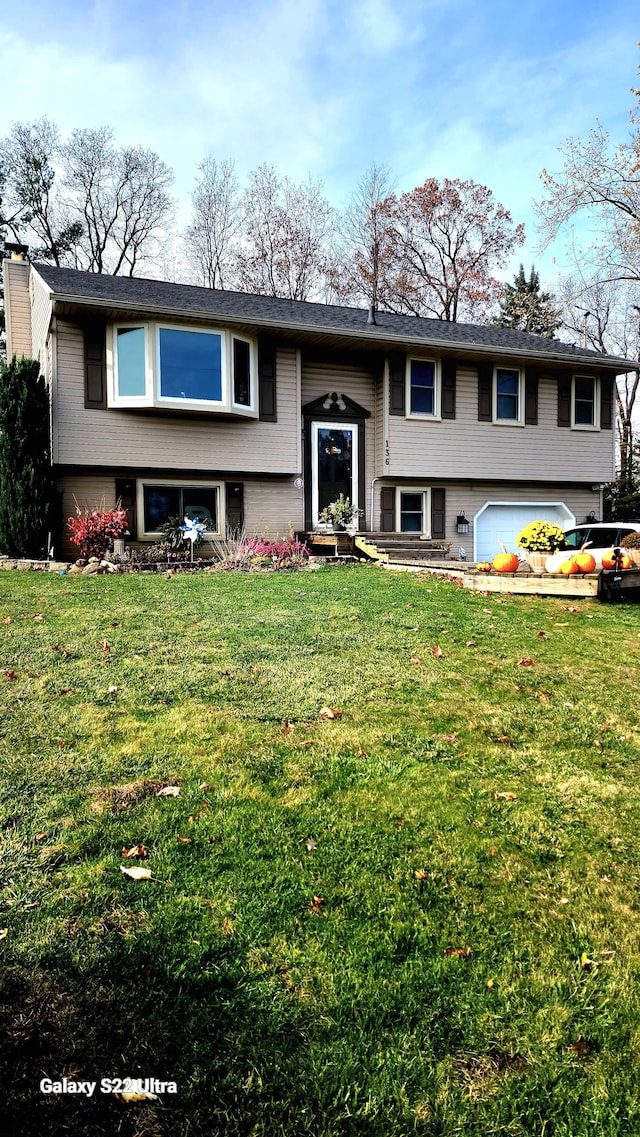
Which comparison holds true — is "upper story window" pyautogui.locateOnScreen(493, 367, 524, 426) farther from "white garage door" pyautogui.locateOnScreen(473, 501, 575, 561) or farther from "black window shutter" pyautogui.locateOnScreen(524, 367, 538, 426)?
"white garage door" pyautogui.locateOnScreen(473, 501, 575, 561)

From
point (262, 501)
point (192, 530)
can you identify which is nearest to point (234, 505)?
point (262, 501)

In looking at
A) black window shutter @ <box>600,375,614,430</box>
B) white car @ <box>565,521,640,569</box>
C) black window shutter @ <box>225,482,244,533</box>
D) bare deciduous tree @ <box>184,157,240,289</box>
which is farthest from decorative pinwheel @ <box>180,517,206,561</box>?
bare deciduous tree @ <box>184,157,240,289</box>

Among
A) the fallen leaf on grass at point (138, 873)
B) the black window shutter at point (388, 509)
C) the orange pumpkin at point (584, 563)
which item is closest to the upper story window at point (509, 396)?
the black window shutter at point (388, 509)

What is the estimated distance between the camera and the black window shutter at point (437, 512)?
15609mm

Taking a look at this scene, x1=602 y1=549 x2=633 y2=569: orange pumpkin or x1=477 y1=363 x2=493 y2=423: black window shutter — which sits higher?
x1=477 y1=363 x2=493 y2=423: black window shutter

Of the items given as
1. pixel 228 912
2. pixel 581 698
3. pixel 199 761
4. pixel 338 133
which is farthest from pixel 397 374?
pixel 228 912

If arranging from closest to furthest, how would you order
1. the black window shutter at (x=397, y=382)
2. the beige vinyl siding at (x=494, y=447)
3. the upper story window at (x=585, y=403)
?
the black window shutter at (x=397, y=382)
the beige vinyl siding at (x=494, y=447)
the upper story window at (x=585, y=403)

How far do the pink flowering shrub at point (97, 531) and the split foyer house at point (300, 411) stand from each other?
2.70 feet

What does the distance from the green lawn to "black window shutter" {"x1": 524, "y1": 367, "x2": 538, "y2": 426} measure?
1258cm

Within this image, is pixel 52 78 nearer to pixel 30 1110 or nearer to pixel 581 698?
pixel 581 698

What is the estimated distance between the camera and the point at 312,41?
10.6 metres

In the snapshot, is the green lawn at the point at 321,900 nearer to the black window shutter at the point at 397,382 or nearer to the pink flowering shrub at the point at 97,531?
the pink flowering shrub at the point at 97,531

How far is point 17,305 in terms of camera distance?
15742 mm

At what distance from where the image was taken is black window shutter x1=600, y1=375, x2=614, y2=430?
55.8 feet
